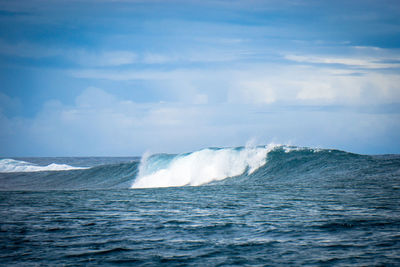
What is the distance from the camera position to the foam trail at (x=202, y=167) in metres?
24.3

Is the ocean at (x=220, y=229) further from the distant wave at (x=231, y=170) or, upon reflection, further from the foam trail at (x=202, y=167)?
the foam trail at (x=202, y=167)

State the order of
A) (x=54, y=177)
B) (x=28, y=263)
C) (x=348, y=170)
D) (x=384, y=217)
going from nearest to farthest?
(x=28, y=263)
(x=384, y=217)
(x=348, y=170)
(x=54, y=177)

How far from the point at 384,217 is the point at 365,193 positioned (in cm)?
430

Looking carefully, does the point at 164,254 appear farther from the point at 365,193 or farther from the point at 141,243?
the point at 365,193

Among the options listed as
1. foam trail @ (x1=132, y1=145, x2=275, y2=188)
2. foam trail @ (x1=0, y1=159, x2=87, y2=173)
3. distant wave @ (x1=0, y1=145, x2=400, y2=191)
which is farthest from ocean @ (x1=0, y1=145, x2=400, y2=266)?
foam trail @ (x1=0, y1=159, x2=87, y2=173)

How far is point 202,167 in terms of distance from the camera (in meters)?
26.0

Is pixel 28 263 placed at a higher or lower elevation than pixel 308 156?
lower

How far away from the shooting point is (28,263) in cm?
554

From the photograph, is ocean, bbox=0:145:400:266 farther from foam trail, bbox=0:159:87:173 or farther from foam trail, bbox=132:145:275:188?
foam trail, bbox=0:159:87:173

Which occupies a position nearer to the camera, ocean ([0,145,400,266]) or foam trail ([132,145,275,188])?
ocean ([0,145,400,266])

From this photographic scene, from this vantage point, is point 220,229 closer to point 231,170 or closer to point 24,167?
point 231,170

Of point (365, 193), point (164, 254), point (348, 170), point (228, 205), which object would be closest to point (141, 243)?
point (164, 254)

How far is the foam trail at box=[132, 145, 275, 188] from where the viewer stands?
24281 mm

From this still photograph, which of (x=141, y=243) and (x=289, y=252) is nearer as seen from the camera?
(x=289, y=252)
